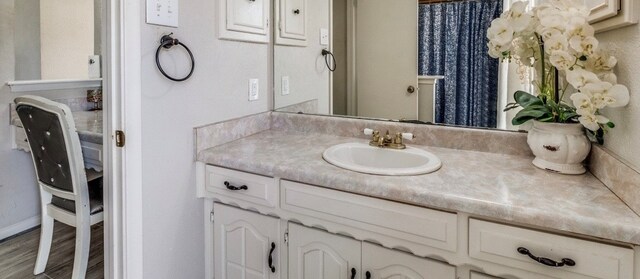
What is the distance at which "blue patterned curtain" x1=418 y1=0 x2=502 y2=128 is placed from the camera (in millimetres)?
1432

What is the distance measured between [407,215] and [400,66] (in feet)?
2.57

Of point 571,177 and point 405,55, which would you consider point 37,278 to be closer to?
point 405,55

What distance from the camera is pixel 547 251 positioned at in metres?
0.87

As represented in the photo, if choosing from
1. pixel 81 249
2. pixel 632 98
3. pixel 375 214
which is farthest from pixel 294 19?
pixel 81 249

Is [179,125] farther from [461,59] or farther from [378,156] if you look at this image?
[461,59]

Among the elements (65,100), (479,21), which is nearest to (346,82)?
(479,21)

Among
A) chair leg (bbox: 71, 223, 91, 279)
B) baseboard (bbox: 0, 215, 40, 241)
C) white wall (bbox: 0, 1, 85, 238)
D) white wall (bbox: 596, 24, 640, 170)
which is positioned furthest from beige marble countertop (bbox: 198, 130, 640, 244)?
baseboard (bbox: 0, 215, 40, 241)

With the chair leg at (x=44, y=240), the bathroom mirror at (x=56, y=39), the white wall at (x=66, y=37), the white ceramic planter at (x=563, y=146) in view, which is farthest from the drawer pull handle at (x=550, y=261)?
the white wall at (x=66, y=37)

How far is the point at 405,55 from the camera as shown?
5.22ft

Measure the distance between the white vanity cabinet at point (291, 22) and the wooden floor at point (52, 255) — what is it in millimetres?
1570

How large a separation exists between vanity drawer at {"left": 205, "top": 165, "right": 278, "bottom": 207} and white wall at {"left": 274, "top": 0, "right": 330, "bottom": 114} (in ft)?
1.94

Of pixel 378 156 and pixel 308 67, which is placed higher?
pixel 308 67

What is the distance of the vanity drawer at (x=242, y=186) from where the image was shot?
4.15ft

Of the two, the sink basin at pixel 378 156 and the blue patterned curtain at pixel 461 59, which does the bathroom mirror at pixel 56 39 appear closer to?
the sink basin at pixel 378 156
